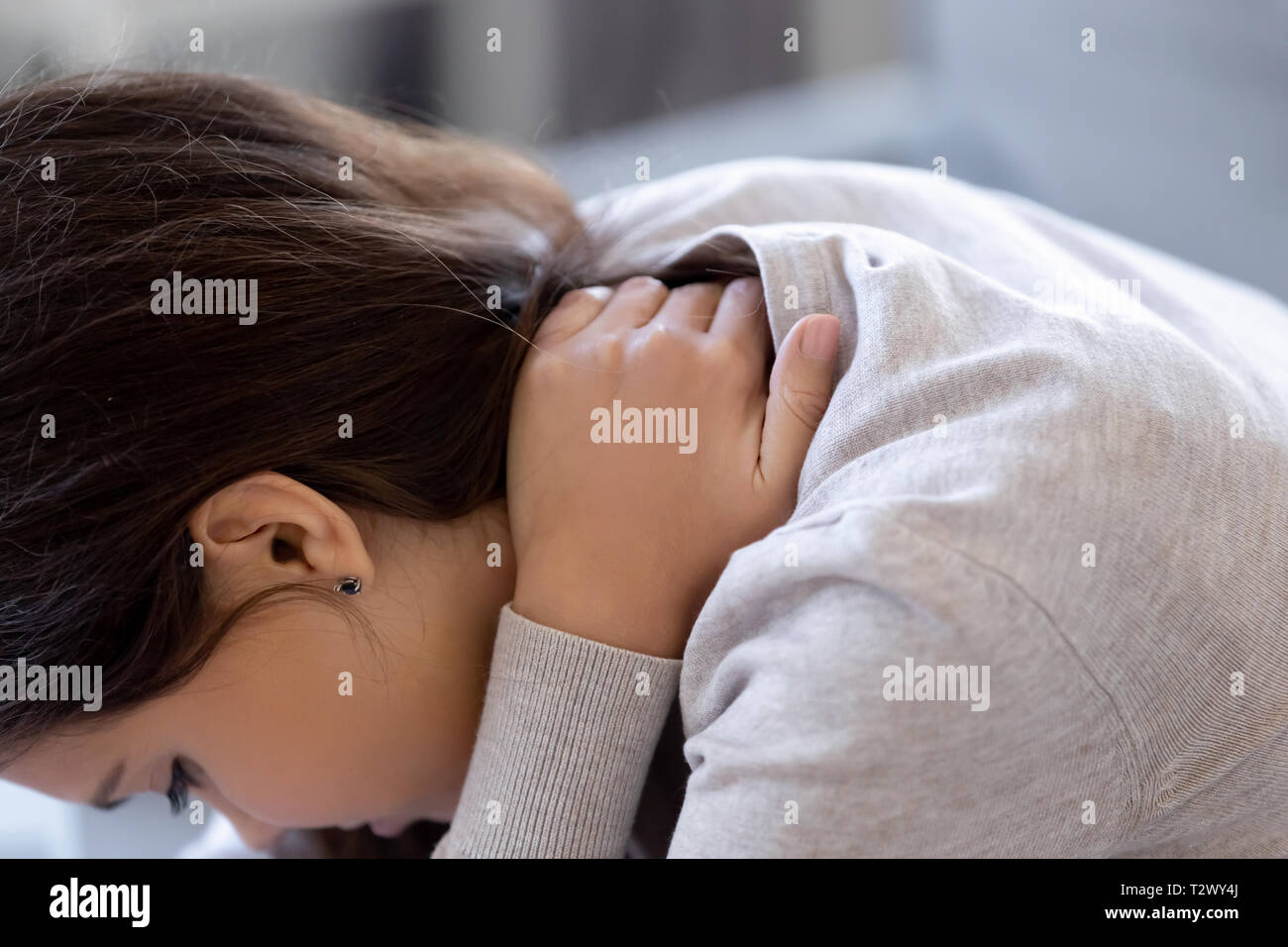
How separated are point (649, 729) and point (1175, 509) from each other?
12.0 inches

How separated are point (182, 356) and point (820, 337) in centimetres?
35

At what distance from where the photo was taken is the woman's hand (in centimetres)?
63

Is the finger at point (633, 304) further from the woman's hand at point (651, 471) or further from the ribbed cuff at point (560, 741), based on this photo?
the ribbed cuff at point (560, 741)

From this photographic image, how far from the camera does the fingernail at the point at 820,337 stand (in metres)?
0.63

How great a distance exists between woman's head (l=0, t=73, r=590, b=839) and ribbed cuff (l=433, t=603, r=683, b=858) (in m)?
0.07

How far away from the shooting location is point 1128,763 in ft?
1.83

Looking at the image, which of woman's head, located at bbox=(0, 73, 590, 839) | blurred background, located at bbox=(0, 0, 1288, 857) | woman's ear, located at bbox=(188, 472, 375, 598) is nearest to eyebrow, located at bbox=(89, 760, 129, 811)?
woman's head, located at bbox=(0, 73, 590, 839)

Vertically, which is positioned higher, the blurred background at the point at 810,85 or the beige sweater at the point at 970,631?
the blurred background at the point at 810,85

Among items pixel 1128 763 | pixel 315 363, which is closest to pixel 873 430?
pixel 1128 763

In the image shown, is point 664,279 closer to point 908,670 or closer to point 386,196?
point 386,196

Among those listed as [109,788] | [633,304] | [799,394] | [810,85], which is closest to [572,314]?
[633,304]

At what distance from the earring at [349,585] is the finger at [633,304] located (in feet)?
0.68

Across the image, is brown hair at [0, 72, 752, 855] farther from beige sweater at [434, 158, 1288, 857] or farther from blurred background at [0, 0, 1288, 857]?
blurred background at [0, 0, 1288, 857]

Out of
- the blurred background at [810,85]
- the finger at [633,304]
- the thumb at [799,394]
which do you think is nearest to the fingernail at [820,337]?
the thumb at [799,394]
